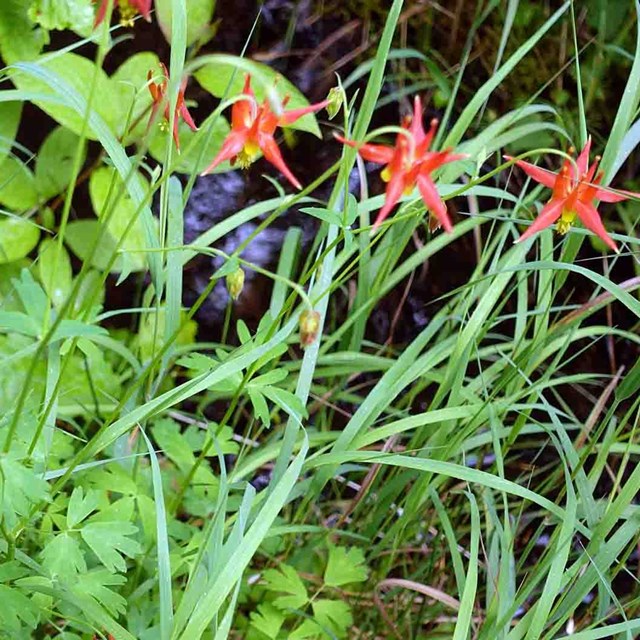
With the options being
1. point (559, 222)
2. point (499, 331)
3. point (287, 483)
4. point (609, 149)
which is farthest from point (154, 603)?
point (499, 331)

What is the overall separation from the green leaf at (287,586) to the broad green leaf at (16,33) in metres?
0.91

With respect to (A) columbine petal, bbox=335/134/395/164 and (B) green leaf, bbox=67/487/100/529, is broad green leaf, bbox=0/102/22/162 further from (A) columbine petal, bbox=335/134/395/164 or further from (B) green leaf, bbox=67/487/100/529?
(A) columbine petal, bbox=335/134/395/164

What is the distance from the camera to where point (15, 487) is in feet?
2.88

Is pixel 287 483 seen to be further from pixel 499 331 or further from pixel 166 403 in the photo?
pixel 499 331

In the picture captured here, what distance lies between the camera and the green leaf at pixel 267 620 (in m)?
1.28

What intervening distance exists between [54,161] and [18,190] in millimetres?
86

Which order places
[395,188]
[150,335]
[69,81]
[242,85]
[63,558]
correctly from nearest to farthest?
[395,188]
[63,558]
[69,81]
[242,85]
[150,335]

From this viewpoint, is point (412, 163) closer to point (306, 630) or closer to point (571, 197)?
point (571, 197)

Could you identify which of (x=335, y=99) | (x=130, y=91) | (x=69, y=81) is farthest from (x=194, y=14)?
(x=335, y=99)

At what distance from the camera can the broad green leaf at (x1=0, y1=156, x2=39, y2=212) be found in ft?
5.29

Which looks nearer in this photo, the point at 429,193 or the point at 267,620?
the point at 429,193

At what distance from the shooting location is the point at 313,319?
2.67 ft

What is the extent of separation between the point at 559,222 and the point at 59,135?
1039 millimetres

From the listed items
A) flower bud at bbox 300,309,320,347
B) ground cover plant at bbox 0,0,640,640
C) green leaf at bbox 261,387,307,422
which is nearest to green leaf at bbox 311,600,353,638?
ground cover plant at bbox 0,0,640,640
